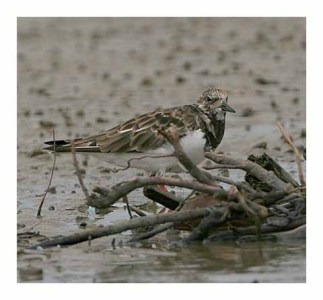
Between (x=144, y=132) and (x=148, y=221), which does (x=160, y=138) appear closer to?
(x=144, y=132)

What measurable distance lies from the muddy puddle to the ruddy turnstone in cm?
48

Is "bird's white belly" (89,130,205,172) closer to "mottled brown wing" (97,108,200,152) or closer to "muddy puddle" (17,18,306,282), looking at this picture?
"mottled brown wing" (97,108,200,152)

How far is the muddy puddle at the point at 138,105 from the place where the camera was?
609 cm

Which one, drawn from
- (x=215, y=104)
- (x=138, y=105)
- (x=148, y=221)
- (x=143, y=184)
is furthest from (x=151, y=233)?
(x=138, y=105)

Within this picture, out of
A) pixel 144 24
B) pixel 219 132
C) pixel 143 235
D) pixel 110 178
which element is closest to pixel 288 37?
pixel 144 24

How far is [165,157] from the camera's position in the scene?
284 inches

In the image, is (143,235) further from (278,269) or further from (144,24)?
(144,24)

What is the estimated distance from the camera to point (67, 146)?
766 centimetres

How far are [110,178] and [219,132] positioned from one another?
5.65 ft

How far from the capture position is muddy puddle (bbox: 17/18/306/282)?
6.09m

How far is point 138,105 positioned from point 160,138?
4.61 m

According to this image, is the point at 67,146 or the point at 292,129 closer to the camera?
the point at 67,146

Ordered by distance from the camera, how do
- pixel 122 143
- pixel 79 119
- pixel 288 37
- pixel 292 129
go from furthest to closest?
pixel 288 37
pixel 79 119
pixel 292 129
pixel 122 143

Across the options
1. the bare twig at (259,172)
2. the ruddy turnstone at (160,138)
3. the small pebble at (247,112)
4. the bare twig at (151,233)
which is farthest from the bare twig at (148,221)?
the small pebble at (247,112)
